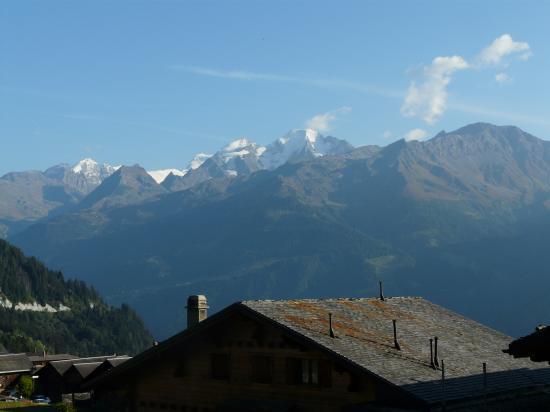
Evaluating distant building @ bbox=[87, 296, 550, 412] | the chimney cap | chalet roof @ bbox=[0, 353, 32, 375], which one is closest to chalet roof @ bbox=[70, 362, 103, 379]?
chalet roof @ bbox=[0, 353, 32, 375]

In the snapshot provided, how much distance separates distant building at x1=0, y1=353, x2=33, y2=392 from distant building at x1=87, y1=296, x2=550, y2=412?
91.6 meters

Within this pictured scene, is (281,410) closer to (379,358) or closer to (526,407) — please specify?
(379,358)

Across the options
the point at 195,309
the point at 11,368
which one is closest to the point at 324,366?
the point at 195,309

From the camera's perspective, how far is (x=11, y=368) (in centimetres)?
12044

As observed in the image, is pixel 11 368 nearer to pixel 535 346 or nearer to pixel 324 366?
pixel 324 366

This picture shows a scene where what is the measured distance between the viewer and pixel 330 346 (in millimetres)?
26469

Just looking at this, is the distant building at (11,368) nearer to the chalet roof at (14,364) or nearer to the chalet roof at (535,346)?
the chalet roof at (14,364)

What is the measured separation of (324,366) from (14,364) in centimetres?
10328

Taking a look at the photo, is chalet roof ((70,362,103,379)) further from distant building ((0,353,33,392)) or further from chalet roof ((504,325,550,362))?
chalet roof ((504,325,550,362))

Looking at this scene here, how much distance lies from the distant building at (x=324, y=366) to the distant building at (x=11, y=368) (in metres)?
91.6

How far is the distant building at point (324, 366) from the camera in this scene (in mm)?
26094

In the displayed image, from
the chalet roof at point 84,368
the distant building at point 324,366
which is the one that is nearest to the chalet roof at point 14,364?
the chalet roof at point 84,368

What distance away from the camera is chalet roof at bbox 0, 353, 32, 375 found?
120 metres

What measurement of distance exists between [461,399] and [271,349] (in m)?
6.62
